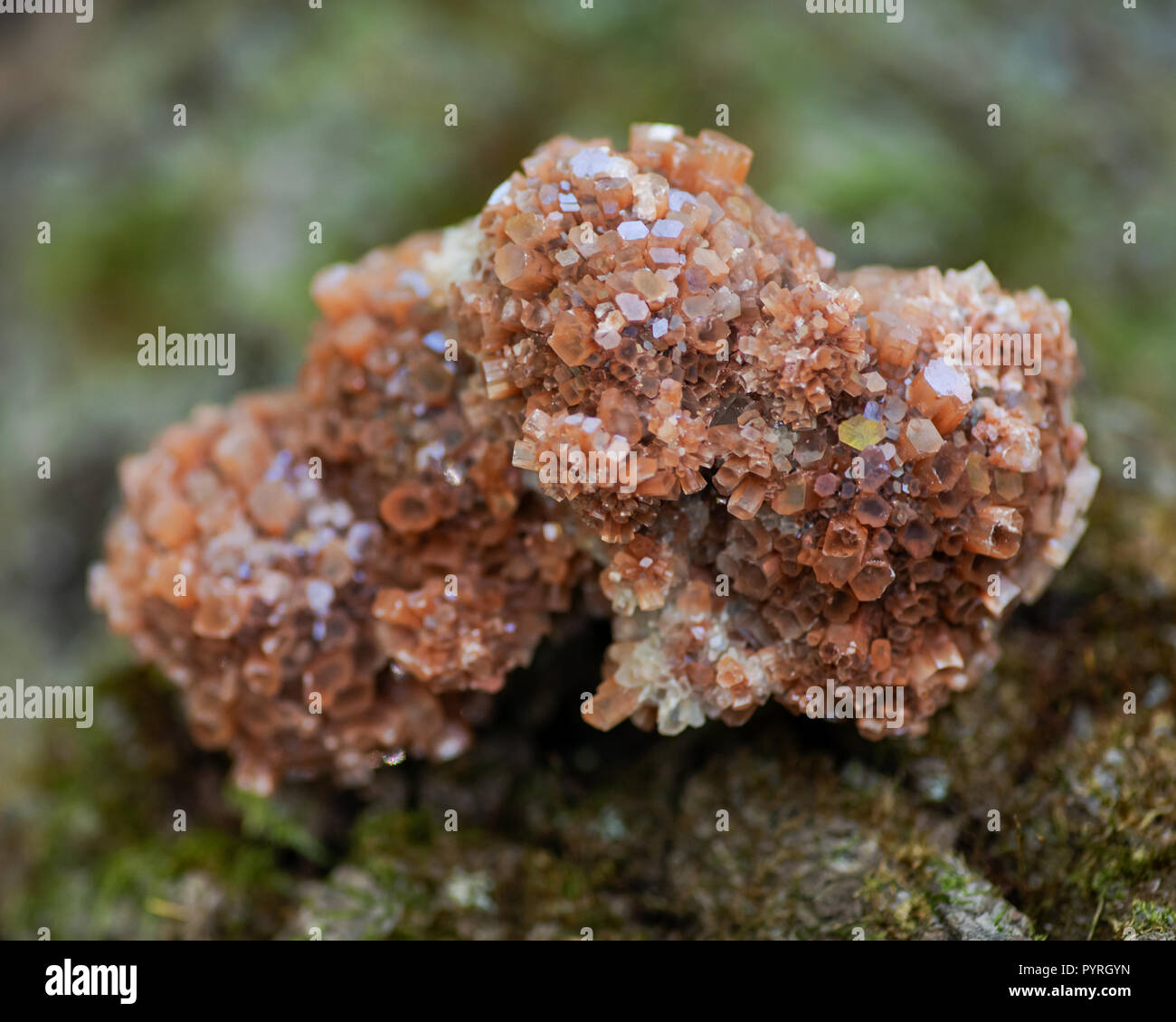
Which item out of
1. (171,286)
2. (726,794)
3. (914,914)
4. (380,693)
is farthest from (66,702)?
(914,914)

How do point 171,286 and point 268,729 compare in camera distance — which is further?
point 171,286

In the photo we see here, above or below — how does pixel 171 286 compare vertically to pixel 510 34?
below

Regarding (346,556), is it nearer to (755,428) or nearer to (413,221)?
(755,428)

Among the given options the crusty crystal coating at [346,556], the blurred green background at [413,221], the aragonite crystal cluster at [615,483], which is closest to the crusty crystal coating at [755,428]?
the aragonite crystal cluster at [615,483]

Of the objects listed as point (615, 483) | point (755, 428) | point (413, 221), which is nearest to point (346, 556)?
point (615, 483)

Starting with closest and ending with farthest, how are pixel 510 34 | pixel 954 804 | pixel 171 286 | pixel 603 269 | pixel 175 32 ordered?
pixel 603 269 → pixel 954 804 → pixel 171 286 → pixel 510 34 → pixel 175 32

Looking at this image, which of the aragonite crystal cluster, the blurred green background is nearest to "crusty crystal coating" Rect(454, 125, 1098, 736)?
the aragonite crystal cluster
